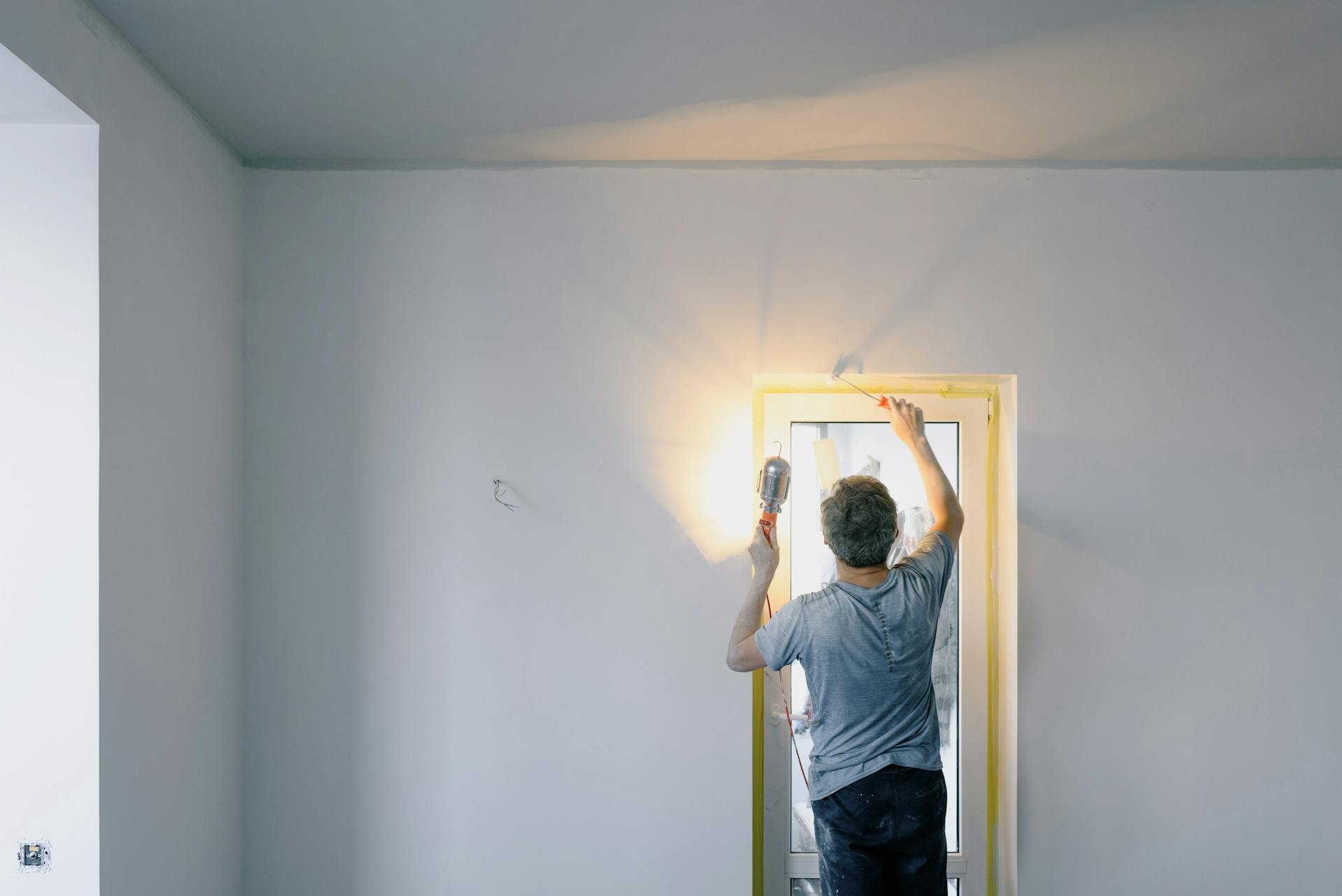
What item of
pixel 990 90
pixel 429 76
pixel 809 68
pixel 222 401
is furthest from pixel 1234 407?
pixel 222 401

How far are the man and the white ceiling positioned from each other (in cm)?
92

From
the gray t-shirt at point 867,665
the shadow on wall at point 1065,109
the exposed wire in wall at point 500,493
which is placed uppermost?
the shadow on wall at point 1065,109

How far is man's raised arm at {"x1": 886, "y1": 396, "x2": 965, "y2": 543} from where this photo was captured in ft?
6.68

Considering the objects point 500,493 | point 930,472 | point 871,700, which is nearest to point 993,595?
point 930,472

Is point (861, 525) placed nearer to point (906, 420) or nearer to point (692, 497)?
point (906, 420)

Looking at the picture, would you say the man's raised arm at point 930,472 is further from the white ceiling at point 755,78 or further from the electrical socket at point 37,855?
the electrical socket at point 37,855

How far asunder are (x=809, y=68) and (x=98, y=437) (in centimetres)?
160

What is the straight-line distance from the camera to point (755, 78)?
1.84m

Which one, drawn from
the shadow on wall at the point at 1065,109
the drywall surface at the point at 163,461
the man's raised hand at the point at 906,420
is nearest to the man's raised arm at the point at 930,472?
the man's raised hand at the point at 906,420

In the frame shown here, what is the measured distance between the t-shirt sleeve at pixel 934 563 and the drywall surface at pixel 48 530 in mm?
1651

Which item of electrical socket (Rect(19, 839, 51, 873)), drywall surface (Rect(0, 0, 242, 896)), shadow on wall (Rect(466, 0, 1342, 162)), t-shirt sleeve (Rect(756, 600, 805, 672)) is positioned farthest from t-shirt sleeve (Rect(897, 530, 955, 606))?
electrical socket (Rect(19, 839, 51, 873))

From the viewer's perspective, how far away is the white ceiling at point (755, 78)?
1612mm

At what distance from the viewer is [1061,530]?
7.52 feet

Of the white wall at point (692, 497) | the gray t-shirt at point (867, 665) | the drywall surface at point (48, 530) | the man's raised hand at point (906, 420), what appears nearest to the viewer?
the drywall surface at point (48, 530)
